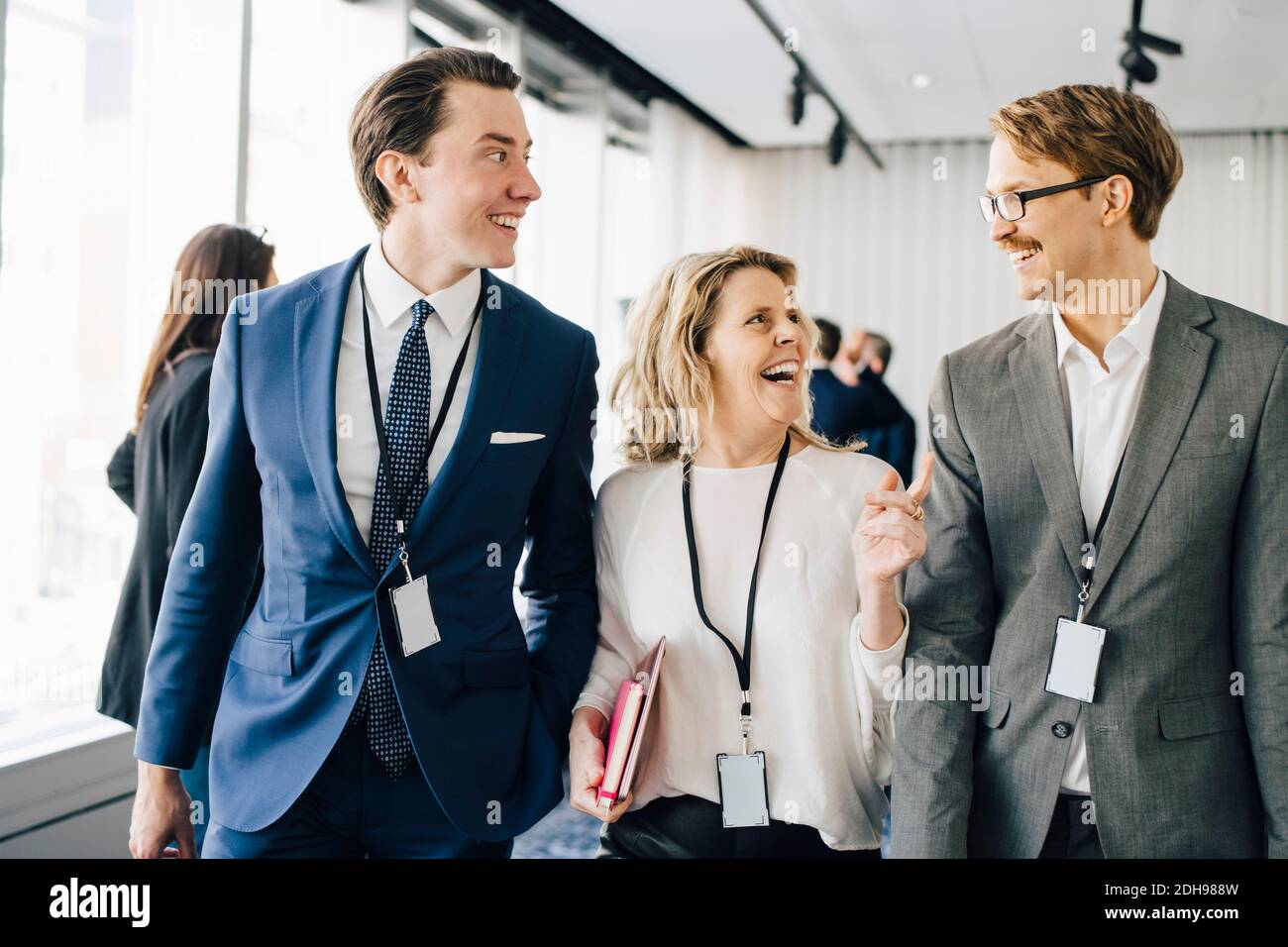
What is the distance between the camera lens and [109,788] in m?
2.73

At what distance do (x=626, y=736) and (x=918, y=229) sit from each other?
7757mm

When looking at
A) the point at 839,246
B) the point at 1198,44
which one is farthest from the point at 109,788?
the point at 839,246

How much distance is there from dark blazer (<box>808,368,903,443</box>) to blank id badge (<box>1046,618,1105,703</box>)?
11.1 feet

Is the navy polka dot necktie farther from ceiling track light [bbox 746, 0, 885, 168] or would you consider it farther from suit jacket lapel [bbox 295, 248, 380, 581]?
ceiling track light [bbox 746, 0, 885, 168]

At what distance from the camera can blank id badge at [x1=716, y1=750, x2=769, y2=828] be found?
58.6 inches

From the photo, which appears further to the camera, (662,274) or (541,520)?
(662,274)

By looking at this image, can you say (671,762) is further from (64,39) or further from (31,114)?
(64,39)

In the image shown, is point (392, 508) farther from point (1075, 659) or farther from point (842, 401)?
point (842, 401)

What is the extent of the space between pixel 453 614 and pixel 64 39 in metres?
2.32

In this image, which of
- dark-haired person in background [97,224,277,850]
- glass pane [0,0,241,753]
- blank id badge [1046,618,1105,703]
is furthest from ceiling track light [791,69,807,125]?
blank id badge [1046,618,1105,703]

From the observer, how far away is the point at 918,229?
333 inches

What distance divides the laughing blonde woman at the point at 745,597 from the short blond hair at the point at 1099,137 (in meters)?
0.44

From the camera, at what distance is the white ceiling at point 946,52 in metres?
5.21

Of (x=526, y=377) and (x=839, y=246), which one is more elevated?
(x=839, y=246)
